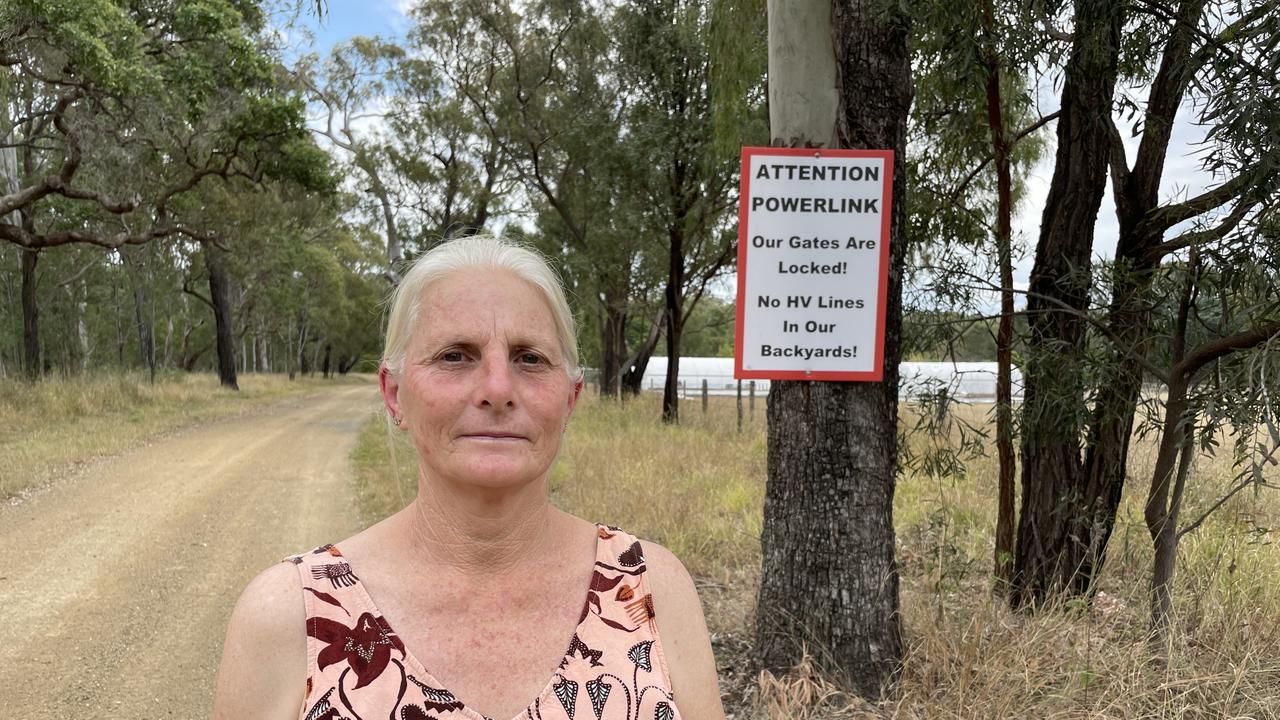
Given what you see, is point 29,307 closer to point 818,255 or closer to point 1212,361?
point 818,255

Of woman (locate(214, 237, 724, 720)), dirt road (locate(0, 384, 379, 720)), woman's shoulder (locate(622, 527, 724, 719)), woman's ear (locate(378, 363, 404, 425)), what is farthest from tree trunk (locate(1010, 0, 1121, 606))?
dirt road (locate(0, 384, 379, 720))

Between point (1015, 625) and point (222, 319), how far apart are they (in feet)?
92.8

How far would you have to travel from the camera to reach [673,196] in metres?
14.5

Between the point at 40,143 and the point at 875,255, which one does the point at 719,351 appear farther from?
the point at 875,255

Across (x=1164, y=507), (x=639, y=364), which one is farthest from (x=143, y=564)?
(x=639, y=364)

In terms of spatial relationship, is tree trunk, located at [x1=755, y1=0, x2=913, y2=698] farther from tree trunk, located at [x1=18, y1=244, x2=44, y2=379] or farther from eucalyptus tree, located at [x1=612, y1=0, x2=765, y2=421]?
tree trunk, located at [x1=18, y1=244, x2=44, y2=379]

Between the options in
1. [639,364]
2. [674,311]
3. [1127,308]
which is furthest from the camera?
[639,364]

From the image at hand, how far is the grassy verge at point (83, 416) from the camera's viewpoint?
1001 cm

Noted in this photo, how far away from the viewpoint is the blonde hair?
1.53m

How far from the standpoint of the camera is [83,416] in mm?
14648

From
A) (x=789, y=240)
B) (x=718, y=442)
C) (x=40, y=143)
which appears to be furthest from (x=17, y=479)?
(x=40, y=143)

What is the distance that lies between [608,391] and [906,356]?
1858 centimetres

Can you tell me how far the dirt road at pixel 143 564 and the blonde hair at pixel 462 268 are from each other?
3.53 metres

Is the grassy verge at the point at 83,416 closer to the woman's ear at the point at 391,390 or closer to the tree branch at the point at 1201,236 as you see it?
the woman's ear at the point at 391,390
